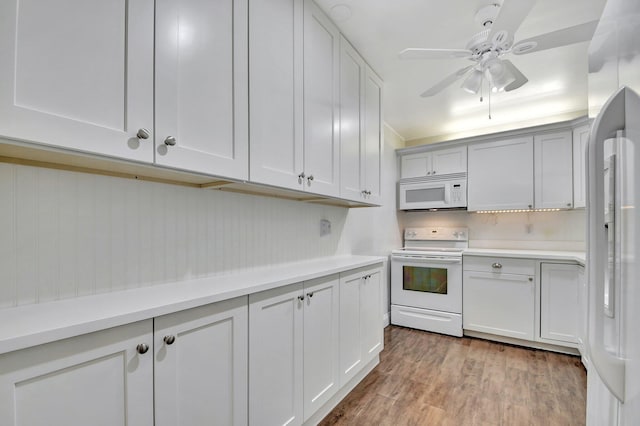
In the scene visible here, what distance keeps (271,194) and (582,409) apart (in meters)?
2.44

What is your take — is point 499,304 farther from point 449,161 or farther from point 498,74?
point 498,74

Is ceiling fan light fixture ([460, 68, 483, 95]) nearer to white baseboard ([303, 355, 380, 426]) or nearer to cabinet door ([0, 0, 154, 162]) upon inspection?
cabinet door ([0, 0, 154, 162])

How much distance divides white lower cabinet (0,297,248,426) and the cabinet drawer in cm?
280

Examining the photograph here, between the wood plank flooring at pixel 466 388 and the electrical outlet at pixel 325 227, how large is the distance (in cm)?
116

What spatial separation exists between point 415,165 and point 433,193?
487mm

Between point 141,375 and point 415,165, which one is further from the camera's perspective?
point 415,165

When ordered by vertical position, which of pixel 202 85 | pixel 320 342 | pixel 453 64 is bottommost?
pixel 320 342

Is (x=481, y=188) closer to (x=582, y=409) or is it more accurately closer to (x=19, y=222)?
(x=582, y=409)

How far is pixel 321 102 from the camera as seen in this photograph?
5.90ft

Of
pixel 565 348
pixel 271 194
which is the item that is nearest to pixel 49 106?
pixel 271 194

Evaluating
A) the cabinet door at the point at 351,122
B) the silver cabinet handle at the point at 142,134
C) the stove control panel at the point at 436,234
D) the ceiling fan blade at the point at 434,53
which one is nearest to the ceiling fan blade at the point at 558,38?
the ceiling fan blade at the point at 434,53

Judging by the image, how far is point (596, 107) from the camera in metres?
0.76

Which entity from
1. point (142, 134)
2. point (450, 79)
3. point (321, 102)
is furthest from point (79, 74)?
point (450, 79)

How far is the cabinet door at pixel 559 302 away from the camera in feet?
8.63
